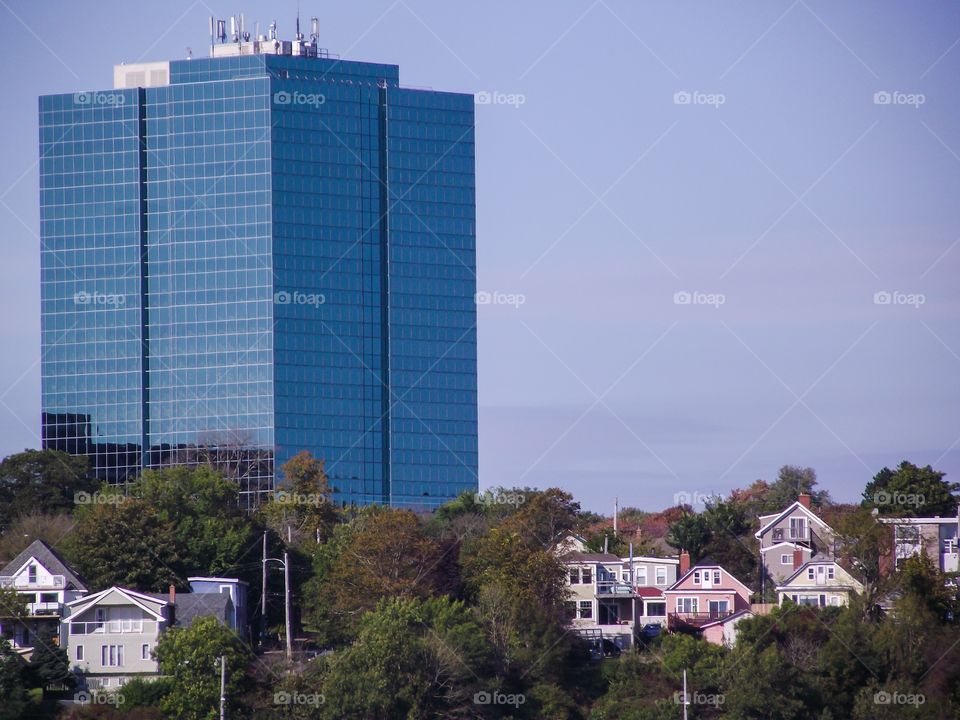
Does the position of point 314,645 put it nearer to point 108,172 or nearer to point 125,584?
point 125,584

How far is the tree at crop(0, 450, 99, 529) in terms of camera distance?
118 m

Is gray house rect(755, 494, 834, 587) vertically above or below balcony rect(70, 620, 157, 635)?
above

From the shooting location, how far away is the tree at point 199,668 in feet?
273

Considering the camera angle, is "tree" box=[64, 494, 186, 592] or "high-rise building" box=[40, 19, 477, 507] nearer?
"tree" box=[64, 494, 186, 592]

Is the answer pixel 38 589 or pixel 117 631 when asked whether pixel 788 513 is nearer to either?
pixel 117 631

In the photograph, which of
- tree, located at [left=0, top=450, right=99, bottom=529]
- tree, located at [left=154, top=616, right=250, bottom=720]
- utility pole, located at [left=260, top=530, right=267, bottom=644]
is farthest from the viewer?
tree, located at [left=0, top=450, right=99, bottom=529]

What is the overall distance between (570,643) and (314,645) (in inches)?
505

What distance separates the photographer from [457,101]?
167750 millimetres

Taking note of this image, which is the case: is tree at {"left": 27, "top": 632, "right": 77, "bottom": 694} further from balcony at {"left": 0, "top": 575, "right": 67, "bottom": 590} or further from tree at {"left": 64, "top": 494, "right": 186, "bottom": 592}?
tree at {"left": 64, "top": 494, "right": 186, "bottom": 592}

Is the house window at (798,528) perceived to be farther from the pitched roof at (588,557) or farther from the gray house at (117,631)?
the gray house at (117,631)

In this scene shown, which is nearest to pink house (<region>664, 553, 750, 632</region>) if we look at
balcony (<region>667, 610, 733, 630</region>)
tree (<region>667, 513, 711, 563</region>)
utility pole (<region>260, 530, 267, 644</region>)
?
balcony (<region>667, 610, 733, 630</region>)

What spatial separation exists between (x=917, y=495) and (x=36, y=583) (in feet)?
169

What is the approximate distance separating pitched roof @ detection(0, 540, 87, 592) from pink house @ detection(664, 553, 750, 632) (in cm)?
3138

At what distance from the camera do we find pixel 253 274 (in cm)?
16025
